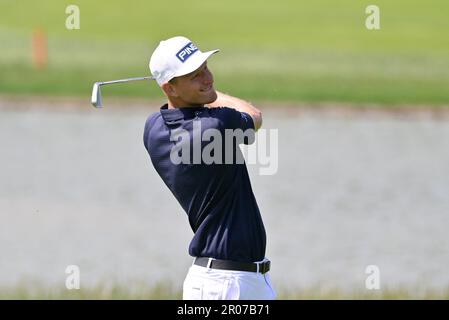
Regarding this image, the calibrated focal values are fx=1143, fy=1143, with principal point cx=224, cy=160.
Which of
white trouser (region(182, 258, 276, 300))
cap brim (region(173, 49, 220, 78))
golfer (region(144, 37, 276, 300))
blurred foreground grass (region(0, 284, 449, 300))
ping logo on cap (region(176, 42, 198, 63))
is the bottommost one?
blurred foreground grass (region(0, 284, 449, 300))

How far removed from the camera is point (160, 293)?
31.0 feet

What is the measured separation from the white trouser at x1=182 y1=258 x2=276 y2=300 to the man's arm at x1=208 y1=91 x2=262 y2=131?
2.55 ft

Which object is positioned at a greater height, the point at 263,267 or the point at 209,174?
the point at 209,174

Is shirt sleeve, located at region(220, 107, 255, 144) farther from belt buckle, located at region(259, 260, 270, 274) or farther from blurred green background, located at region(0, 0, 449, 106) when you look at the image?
blurred green background, located at region(0, 0, 449, 106)

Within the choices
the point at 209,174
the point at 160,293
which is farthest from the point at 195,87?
the point at 160,293

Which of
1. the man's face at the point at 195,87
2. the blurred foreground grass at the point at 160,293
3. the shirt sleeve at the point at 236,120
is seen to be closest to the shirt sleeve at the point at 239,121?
the shirt sleeve at the point at 236,120

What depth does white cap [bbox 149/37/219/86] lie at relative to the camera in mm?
5789

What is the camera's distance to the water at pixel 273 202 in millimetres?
11492

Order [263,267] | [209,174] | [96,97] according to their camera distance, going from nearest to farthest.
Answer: [209,174]
[263,267]
[96,97]

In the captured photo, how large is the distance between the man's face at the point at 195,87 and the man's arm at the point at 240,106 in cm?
20

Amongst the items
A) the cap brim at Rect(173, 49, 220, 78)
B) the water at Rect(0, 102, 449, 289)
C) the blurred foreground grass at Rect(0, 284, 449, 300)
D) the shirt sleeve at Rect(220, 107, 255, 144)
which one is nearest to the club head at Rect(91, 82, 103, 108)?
the cap brim at Rect(173, 49, 220, 78)

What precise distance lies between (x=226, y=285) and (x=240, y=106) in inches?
37.5

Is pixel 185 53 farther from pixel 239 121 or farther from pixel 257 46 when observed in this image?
pixel 257 46

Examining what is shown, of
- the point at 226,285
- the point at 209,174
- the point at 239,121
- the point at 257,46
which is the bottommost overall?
the point at 226,285
